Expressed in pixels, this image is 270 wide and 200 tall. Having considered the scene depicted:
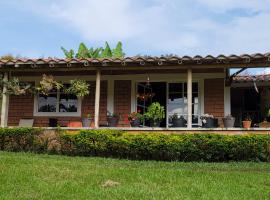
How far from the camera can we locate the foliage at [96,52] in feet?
85.5

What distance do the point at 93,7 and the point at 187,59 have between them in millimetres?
6838

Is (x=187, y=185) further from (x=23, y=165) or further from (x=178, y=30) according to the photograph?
(x=178, y=30)

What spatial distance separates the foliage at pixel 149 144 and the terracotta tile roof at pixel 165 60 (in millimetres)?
2120

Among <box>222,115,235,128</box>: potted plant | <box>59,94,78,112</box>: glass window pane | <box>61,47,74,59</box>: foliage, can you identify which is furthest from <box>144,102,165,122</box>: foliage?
<box>61,47,74,59</box>: foliage

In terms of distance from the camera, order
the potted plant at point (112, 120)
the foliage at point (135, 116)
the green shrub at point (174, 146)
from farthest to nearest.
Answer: the potted plant at point (112, 120), the foliage at point (135, 116), the green shrub at point (174, 146)

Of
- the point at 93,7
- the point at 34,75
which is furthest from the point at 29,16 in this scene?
the point at 34,75

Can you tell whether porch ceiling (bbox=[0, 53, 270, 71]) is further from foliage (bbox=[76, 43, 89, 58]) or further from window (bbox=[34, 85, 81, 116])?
foliage (bbox=[76, 43, 89, 58])

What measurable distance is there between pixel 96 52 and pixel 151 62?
13.2m

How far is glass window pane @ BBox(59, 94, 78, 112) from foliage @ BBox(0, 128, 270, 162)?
2579 millimetres

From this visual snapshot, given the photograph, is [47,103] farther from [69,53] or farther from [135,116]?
[69,53]

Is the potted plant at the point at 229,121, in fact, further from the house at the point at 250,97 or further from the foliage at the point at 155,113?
the house at the point at 250,97

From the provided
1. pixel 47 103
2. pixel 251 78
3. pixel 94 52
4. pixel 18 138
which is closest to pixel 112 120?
pixel 18 138

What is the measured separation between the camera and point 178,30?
2408cm

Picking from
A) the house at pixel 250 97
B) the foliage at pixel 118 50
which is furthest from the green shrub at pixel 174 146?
the foliage at pixel 118 50
